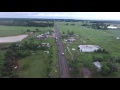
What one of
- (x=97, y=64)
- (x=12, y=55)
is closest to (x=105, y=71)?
(x=97, y=64)

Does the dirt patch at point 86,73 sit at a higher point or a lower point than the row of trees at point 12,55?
lower

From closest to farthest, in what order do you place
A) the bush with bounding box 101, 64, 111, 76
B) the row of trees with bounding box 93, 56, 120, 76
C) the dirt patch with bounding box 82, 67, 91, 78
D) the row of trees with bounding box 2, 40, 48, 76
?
the dirt patch with bounding box 82, 67, 91, 78
the bush with bounding box 101, 64, 111, 76
the row of trees with bounding box 93, 56, 120, 76
the row of trees with bounding box 2, 40, 48, 76

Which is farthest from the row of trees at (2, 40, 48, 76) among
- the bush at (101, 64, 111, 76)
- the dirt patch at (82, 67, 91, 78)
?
the bush at (101, 64, 111, 76)

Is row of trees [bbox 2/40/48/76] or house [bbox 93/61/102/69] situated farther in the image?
house [bbox 93/61/102/69]

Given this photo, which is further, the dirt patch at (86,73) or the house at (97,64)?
the house at (97,64)

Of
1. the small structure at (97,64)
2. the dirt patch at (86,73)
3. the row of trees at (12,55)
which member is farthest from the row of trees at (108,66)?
the row of trees at (12,55)

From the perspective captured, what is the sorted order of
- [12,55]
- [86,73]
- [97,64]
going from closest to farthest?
[86,73] → [97,64] → [12,55]

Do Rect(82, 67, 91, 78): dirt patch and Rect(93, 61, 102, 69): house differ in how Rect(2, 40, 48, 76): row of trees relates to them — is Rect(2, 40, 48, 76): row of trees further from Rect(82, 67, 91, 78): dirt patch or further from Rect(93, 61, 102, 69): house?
Rect(93, 61, 102, 69): house

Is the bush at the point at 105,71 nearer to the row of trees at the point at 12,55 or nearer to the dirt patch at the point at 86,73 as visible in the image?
the dirt patch at the point at 86,73

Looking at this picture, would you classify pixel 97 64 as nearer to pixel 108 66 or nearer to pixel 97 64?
pixel 97 64

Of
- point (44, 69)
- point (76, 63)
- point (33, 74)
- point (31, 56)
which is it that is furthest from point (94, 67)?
point (31, 56)

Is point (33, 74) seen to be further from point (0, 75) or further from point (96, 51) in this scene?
point (96, 51)
